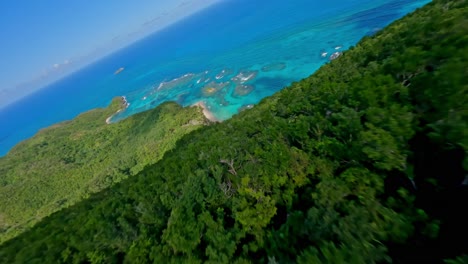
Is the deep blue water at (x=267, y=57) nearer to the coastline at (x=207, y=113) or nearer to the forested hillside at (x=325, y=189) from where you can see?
the coastline at (x=207, y=113)

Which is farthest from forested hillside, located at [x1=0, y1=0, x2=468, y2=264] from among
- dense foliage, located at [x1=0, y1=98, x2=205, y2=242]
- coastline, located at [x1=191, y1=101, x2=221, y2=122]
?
coastline, located at [x1=191, y1=101, x2=221, y2=122]

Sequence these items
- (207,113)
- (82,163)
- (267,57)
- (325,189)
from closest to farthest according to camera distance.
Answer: (325,189) < (207,113) < (82,163) < (267,57)

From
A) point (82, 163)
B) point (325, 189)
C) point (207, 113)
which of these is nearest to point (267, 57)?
point (207, 113)

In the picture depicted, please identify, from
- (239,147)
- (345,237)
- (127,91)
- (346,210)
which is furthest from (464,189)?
(127,91)

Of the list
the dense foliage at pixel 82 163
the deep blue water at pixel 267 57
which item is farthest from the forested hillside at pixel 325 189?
the deep blue water at pixel 267 57

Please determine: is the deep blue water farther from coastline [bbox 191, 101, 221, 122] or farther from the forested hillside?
the forested hillside

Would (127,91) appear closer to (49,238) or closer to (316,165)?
(49,238)

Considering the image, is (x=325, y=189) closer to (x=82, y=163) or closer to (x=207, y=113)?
(x=207, y=113)
